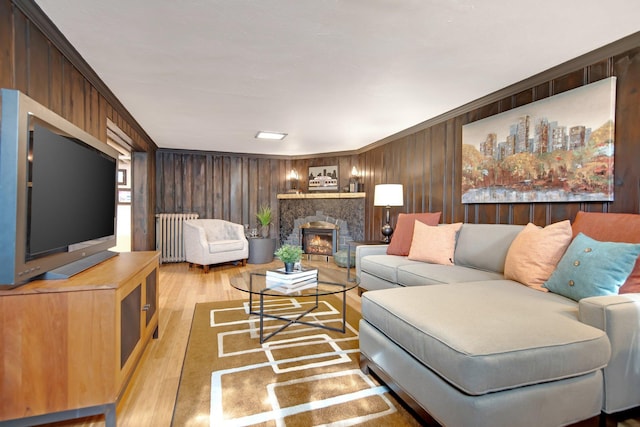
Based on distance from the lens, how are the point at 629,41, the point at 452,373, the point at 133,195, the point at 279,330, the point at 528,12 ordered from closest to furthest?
the point at 452,373 → the point at 528,12 → the point at 629,41 → the point at 279,330 → the point at 133,195

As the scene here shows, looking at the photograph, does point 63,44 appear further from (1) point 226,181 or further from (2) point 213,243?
(1) point 226,181

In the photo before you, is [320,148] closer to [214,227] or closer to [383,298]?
[214,227]

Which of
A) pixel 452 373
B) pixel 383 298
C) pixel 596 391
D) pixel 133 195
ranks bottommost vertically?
pixel 596 391

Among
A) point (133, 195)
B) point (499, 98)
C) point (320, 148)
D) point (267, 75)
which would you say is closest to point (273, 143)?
point (320, 148)

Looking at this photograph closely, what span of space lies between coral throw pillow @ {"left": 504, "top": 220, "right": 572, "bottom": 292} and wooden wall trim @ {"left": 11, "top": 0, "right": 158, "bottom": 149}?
10.6 feet

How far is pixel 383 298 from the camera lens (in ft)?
5.89

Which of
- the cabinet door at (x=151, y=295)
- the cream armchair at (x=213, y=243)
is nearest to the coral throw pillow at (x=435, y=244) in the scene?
the cabinet door at (x=151, y=295)

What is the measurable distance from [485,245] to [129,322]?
2.65 m

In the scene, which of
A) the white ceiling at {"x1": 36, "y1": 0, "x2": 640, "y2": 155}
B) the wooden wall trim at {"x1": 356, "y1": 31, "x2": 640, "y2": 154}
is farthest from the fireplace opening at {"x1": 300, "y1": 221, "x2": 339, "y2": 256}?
the white ceiling at {"x1": 36, "y1": 0, "x2": 640, "y2": 155}

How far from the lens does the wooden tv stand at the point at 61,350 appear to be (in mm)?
1286

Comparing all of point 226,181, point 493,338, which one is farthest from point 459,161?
point 226,181

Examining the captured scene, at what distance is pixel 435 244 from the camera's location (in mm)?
3064

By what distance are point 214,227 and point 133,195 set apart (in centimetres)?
131

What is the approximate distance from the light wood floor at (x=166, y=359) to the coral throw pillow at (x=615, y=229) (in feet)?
2.09
